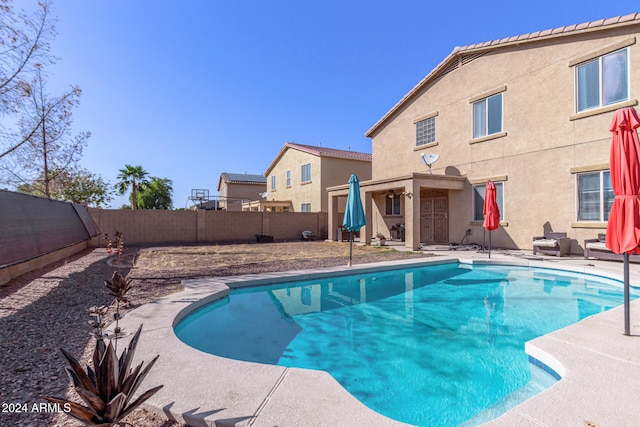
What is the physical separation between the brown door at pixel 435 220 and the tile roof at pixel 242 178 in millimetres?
25744

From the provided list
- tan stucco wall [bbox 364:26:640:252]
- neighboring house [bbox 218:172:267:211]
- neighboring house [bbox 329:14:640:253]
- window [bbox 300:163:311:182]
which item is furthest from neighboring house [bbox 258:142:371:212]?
tan stucco wall [bbox 364:26:640:252]

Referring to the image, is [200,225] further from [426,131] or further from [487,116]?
[487,116]

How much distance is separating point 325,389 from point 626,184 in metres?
4.72

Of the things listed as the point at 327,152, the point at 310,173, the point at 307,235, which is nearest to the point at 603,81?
the point at 307,235

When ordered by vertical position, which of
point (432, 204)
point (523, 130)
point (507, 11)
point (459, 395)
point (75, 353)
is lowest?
point (459, 395)

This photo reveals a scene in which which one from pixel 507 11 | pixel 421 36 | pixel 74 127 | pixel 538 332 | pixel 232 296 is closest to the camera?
pixel 538 332

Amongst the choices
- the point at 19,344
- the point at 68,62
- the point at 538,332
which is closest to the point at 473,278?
the point at 538,332

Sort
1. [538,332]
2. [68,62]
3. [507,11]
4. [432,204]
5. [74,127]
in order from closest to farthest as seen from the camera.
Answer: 1. [538,332]
2. [68,62]
3. [507,11]
4. [74,127]
5. [432,204]

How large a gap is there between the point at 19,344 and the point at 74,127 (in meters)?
13.4

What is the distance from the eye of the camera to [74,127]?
46.0 feet

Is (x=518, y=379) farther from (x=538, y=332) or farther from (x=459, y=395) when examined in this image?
(x=538, y=332)

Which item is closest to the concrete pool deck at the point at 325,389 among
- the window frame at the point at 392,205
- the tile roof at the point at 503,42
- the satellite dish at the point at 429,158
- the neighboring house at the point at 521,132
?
the neighboring house at the point at 521,132

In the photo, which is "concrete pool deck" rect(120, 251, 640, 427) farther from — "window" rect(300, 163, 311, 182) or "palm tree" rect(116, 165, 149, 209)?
"palm tree" rect(116, 165, 149, 209)

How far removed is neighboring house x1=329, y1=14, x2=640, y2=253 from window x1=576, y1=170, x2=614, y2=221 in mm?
33
